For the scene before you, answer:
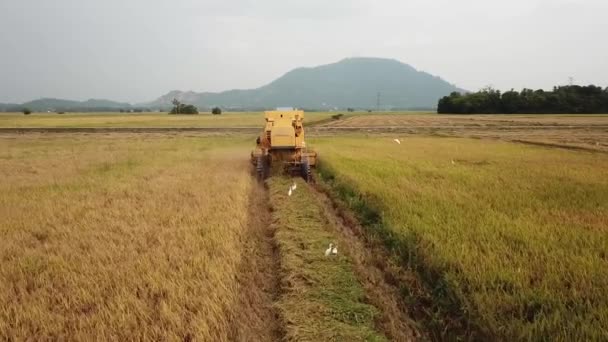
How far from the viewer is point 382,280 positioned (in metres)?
4.47

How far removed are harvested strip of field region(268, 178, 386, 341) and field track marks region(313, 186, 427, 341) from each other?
0.11 metres

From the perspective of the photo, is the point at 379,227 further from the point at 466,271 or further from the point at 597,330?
the point at 597,330

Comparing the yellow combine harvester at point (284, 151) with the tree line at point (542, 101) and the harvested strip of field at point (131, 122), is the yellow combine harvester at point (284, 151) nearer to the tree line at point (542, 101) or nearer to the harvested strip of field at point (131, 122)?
the harvested strip of field at point (131, 122)

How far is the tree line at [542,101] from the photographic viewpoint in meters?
66.6

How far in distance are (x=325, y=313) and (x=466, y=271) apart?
5.03 feet

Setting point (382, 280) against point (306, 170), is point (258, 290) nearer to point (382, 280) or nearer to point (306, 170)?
point (382, 280)

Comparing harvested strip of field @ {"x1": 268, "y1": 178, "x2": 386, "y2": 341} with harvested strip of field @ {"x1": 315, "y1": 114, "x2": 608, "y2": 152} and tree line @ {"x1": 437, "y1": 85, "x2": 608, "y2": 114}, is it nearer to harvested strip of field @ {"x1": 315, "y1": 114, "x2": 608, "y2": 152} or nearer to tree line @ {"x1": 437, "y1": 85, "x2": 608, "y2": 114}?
harvested strip of field @ {"x1": 315, "y1": 114, "x2": 608, "y2": 152}

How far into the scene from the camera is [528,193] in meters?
7.80

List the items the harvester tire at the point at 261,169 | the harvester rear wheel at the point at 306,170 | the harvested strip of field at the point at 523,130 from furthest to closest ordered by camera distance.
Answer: the harvested strip of field at the point at 523,130, the harvester tire at the point at 261,169, the harvester rear wheel at the point at 306,170

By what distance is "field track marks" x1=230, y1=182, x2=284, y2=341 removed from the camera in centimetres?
342

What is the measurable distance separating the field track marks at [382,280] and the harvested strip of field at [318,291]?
4.3 inches

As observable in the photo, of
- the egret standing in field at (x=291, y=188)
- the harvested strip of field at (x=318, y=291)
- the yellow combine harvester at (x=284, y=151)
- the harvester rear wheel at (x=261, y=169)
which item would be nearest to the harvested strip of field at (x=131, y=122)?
the yellow combine harvester at (x=284, y=151)

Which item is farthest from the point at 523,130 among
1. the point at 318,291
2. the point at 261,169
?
the point at 318,291

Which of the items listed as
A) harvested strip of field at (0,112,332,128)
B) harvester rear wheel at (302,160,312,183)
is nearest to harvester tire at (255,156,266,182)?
harvester rear wheel at (302,160,312,183)
